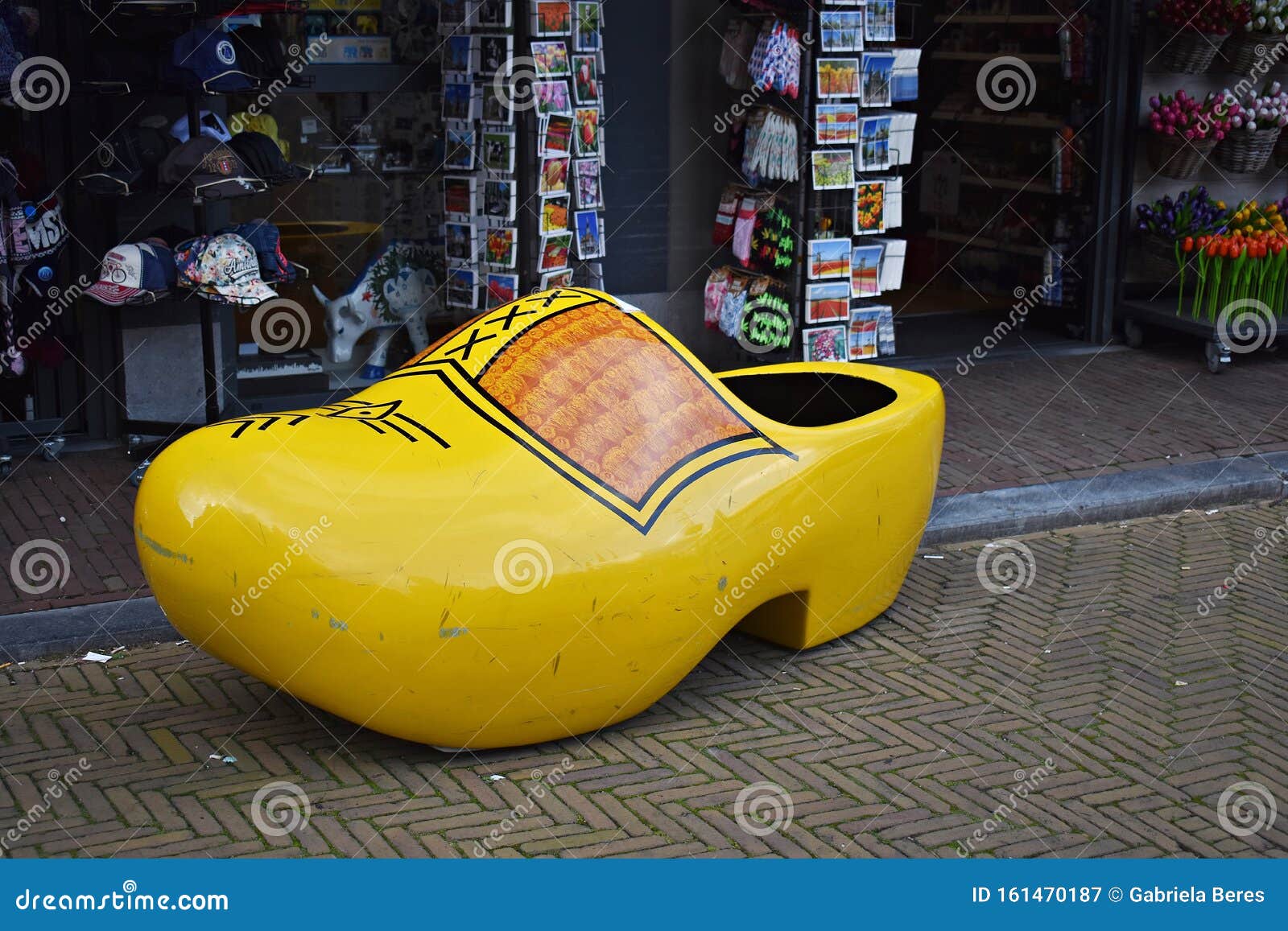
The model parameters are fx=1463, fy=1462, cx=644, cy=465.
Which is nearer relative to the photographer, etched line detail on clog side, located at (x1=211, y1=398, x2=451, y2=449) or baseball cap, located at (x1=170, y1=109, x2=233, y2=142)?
etched line detail on clog side, located at (x1=211, y1=398, x2=451, y2=449)

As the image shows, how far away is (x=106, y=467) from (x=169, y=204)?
1.14 meters

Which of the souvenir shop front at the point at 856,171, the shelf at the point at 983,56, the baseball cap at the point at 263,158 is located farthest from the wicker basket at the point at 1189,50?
the baseball cap at the point at 263,158

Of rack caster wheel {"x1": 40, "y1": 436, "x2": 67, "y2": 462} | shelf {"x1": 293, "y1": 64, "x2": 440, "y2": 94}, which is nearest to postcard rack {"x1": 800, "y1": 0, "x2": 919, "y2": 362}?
shelf {"x1": 293, "y1": 64, "x2": 440, "y2": 94}

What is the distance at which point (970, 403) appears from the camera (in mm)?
7141

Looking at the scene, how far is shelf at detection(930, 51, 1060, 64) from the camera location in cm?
862

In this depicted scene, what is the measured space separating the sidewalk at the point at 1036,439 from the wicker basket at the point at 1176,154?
3.30ft

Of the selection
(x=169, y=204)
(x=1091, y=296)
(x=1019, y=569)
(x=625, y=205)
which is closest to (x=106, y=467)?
(x=169, y=204)

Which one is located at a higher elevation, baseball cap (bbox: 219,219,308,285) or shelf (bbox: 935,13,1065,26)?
shelf (bbox: 935,13,1065,26)

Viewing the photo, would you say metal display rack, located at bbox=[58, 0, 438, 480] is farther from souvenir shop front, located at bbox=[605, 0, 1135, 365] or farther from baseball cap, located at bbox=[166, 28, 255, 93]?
souvenir shop front, located at bbox=[605, 0, 1135, 365]

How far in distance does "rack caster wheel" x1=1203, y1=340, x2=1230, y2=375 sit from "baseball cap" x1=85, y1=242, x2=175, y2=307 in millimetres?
5338

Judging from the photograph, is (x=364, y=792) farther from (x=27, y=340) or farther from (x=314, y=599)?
(x=27, y=340)

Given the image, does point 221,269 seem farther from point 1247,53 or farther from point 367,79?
point 1247,53

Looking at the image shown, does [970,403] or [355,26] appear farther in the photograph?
[970,403]

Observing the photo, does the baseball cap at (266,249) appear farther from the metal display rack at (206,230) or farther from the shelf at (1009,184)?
the shelf at (1009,184)
